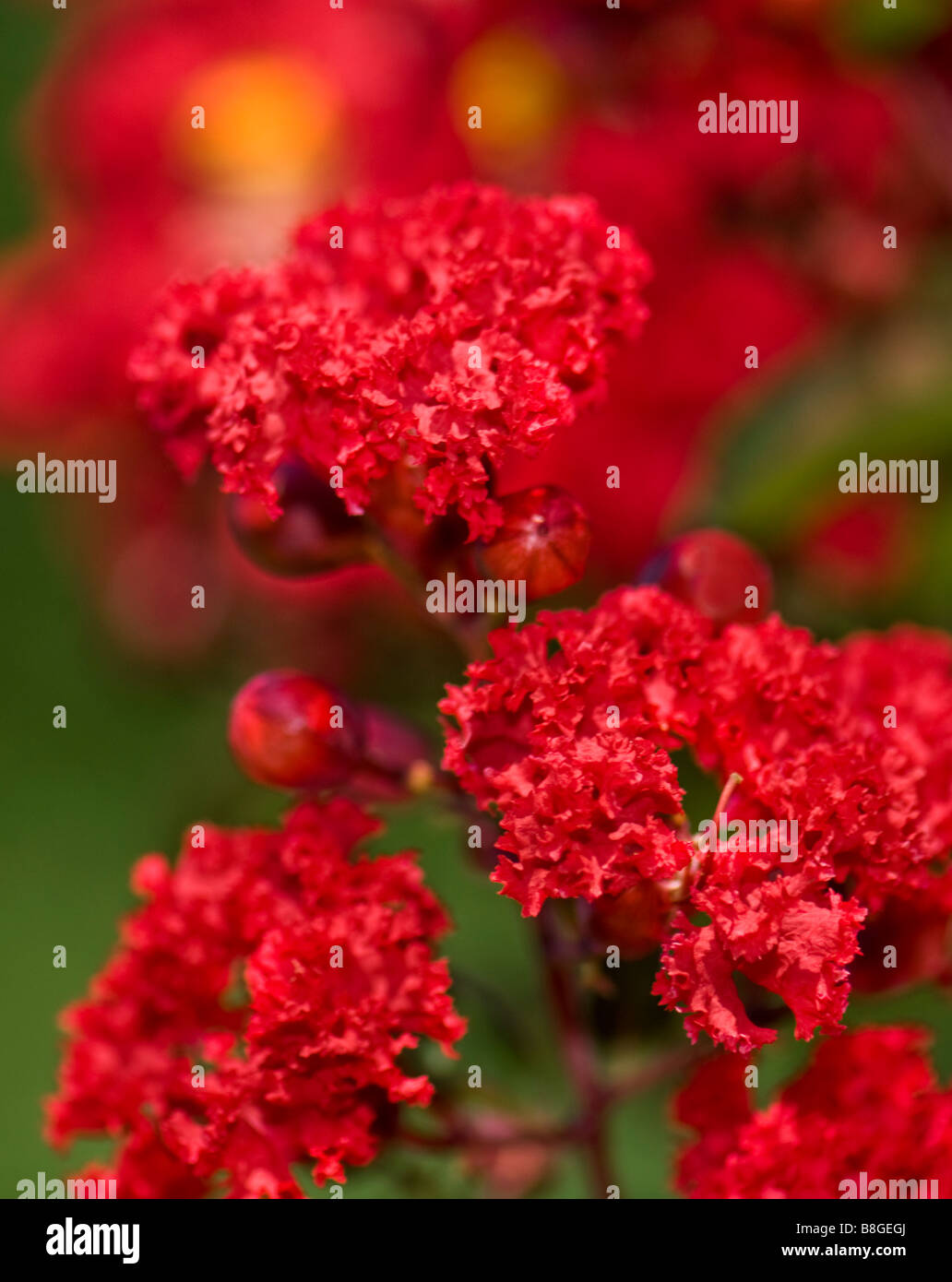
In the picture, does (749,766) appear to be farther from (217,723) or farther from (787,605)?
(217,723)

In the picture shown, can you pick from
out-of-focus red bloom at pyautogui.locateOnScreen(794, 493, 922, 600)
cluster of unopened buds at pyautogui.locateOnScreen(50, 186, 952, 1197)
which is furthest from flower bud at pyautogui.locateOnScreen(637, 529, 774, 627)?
out-of-focus red bloom at pyautogui.locateOnScreen(794, 493, 922, 600)

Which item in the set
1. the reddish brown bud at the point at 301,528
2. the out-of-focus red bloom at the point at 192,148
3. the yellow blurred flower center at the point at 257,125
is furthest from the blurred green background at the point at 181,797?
the yellow blurred flower center at the point at 257,125

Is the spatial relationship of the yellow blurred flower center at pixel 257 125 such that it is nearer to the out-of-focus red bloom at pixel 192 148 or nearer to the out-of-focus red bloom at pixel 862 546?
the out-of-focus red bloom at pixel 192 148

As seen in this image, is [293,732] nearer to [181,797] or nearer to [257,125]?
[181,797]

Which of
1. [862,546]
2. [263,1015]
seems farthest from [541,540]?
[862,546]

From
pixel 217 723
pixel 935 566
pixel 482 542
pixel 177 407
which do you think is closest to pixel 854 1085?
pixel 482 542

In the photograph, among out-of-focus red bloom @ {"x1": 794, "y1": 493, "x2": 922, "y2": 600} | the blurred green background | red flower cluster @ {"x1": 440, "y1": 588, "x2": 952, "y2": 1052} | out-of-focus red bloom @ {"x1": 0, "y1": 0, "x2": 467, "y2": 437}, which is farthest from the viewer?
out-of-focus red bloom @ {"x1": 0, "y1": 0, "x2": 467, "y2": 437}

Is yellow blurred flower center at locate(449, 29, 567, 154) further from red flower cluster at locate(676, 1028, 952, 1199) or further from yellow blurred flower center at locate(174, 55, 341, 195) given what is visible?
red flower cluster at locate(676, 1028, 952, 1199)

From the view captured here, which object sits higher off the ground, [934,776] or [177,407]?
[177,407]
